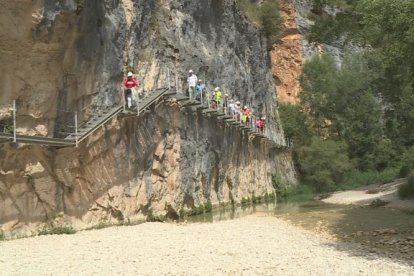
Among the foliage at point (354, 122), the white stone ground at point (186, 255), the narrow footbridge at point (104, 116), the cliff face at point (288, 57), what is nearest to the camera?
the white stone ground at point (186, 255)

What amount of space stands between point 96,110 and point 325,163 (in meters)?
27.6

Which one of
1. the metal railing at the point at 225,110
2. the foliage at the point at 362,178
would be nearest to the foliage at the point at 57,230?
the metal railing at the point at 225,110

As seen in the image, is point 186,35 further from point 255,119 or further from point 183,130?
point 255,119

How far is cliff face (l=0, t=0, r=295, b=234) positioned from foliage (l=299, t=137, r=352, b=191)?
14817mm

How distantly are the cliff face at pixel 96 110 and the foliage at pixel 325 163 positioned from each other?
14.8m

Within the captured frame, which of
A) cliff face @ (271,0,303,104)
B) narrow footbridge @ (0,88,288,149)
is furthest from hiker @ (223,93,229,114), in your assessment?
A: cliff face @ (271,0,303,104)

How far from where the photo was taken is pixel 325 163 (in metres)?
41.6

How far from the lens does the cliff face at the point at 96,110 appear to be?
51.5 ft

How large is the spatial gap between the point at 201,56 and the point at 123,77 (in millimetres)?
10601

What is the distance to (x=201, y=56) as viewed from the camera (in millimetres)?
29562

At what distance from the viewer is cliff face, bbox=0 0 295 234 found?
15.7 metres

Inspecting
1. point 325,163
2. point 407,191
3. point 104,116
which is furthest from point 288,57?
point 104,116

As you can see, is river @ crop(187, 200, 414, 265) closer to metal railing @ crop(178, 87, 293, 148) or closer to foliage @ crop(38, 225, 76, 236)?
metal railing @ crop(178, 87, 293, 148)

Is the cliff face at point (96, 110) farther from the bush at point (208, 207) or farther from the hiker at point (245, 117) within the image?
the hiker at point (245, 117)
